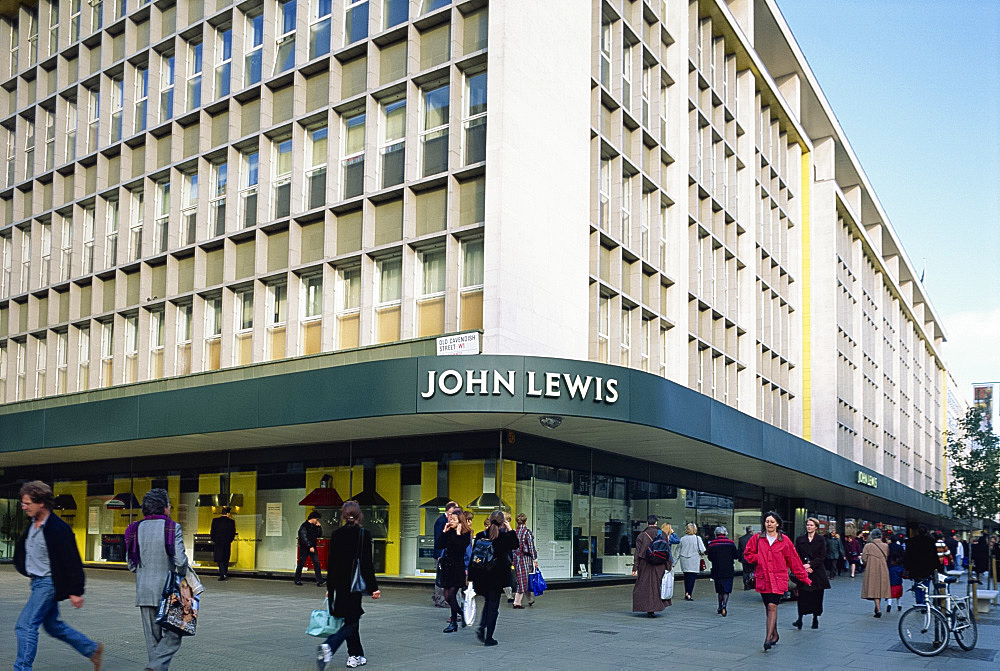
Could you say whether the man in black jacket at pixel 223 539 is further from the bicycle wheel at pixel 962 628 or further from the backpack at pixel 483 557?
the bicycle wheel at pixel 962 628

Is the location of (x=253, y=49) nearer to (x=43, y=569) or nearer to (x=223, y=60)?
(x=223, y=60)

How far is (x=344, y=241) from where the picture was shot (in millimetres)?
23875

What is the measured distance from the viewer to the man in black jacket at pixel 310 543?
23250mm

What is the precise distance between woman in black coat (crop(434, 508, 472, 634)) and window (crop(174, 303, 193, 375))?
1279 centimetres

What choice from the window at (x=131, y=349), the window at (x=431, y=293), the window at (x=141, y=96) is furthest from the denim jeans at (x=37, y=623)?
the window at (x=141, y=96)

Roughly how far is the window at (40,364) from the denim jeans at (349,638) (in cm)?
2258

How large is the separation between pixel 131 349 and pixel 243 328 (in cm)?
456

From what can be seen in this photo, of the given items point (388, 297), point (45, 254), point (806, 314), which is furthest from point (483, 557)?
point (806, 314)

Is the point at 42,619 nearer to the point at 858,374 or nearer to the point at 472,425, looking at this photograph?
the point at 472,425

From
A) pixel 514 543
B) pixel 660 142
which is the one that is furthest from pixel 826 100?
pixel 514 543

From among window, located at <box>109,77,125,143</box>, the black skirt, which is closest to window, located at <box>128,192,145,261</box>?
window, located at <box>109,77,125,143</box>

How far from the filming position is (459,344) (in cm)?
2084

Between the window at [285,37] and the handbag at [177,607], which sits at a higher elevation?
the window at [285,37]

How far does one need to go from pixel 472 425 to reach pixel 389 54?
8549mm
